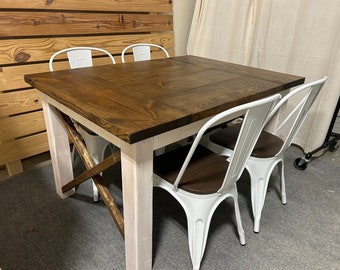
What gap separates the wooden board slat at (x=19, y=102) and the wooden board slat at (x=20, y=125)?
0.14ft

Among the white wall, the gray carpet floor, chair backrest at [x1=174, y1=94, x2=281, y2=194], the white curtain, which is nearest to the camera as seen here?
chair backrest at [x1=174, y1=94, x2=281, y2=194]

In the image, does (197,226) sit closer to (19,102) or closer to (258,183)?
→ (258,183)

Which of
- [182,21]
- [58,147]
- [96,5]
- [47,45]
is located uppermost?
[96,5]

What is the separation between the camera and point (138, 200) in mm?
1035

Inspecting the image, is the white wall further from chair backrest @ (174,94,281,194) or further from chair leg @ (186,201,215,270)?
chair leg @ (186,201,215,270)

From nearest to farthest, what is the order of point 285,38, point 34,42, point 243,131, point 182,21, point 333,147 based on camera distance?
point 243,131, point 34,42, point 285,38, point 333,147, point 182,21

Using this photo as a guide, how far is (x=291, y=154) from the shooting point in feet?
7.88

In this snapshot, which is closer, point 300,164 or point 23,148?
point 23,148

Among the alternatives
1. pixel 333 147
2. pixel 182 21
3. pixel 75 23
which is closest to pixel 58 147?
pixel 75 23

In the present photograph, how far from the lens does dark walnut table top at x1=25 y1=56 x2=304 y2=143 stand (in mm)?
953

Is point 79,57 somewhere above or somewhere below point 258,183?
above

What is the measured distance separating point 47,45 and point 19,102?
1.51ft

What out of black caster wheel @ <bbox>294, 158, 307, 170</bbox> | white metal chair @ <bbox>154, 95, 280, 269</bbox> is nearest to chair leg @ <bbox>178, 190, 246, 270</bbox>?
white metal chair @ <bbox>154, 95, 280, 269</bbox>

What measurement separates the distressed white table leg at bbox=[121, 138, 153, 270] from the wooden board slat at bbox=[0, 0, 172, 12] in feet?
4.74
